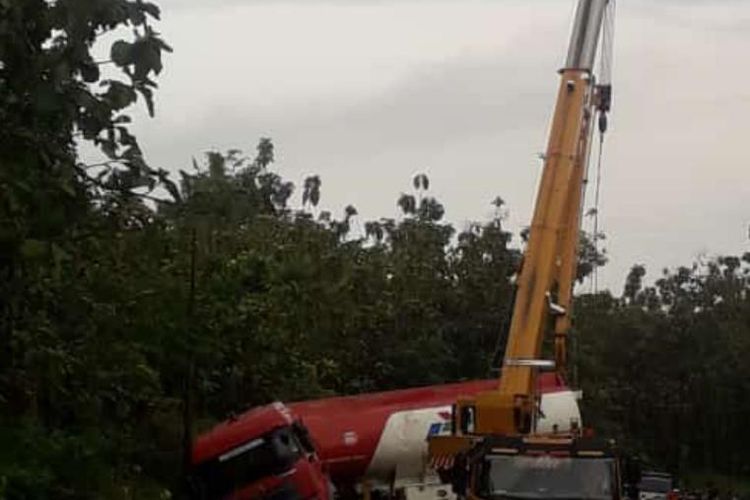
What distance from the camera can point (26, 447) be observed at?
16984 mm

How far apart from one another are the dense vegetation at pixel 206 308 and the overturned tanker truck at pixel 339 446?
3.26 feet

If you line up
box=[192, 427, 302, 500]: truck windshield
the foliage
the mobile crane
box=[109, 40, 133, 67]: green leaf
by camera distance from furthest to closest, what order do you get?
the foliage
box=[192, 427, 302, 500]: truck windshield
the mobile crane
box=[109, 40, 133, 67]: green leaf

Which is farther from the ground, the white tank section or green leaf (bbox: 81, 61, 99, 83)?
green leaf (bbox: 81, 61, 99, 83)

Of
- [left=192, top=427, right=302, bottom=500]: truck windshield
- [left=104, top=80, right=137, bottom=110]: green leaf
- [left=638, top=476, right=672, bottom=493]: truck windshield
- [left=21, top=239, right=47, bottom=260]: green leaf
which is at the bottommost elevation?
[left=638, top=476, right=672, bottom=493]: truck windshield

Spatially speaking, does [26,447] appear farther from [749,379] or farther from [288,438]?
[749,379]

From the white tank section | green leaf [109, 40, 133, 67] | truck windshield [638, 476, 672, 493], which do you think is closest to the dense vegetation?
green leaf [109, 40, 133, 67]

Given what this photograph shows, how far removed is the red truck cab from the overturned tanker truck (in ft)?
0.05

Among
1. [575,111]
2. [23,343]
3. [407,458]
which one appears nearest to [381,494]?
[407,458]

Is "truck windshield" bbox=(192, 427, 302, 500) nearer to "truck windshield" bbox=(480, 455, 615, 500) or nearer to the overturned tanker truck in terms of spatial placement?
the overturned tanker truck

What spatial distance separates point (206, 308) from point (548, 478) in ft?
30.6

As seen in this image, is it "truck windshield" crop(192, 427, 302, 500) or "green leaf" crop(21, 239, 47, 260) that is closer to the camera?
"green leaf" crop(21, 239, 47, 260)

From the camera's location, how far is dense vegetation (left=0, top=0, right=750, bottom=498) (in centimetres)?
760

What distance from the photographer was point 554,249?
75.3ft

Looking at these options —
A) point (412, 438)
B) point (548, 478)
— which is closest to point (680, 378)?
point (412, 438)
